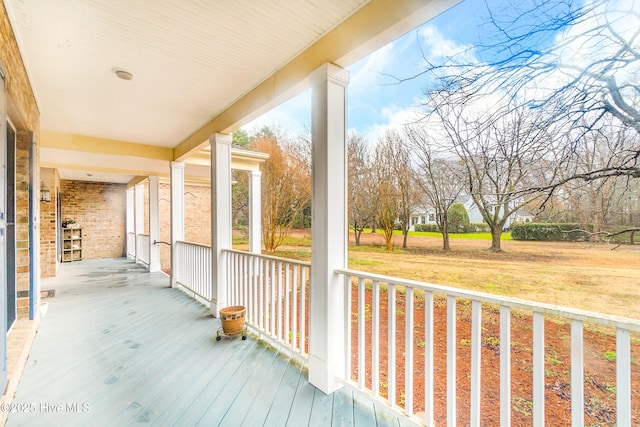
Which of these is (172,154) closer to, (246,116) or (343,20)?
(246,116)

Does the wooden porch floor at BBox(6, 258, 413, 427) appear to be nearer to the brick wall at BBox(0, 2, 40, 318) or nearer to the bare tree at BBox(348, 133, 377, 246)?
the brick wall at BBox(0, 2, 40, 318)

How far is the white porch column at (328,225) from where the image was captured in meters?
2.18

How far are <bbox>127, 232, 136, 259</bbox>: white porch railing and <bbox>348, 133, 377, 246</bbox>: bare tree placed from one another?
26.9 ft

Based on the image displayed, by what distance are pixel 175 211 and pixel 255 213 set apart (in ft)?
4.71

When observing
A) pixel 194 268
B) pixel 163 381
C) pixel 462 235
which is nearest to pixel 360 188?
pixel 462 235

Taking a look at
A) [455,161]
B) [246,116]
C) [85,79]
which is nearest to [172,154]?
[85,79]

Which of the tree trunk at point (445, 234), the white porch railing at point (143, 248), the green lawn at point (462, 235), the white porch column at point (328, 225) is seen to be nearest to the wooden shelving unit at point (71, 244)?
the white porch railing at point (143, 248)

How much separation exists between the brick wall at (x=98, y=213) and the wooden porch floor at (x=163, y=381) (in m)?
6.08

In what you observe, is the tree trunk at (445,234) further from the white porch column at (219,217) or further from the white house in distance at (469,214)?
the white porch column at (219,217)

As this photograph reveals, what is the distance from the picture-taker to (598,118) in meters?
1.46

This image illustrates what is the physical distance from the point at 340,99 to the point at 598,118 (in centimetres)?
152

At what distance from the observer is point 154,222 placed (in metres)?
6.86

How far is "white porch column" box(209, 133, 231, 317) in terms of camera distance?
3.82 m

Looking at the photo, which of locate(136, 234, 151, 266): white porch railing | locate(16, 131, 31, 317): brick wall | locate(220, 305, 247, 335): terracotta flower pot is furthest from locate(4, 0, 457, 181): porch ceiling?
locate(136, 234, 151, 266): white porch railing
